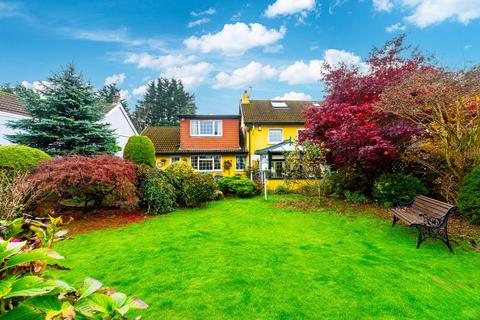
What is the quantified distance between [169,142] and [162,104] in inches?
1201

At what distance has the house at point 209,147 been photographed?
19812 mm

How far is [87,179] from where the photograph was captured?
763 centimetres

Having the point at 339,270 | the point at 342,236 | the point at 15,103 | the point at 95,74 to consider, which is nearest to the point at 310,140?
the point at 342,236

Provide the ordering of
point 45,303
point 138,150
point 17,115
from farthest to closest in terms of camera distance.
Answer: point 17,115, point 138,150, point 45,303

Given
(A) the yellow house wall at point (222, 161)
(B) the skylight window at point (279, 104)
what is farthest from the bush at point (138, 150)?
(B) the skylight window at point (279, 104)

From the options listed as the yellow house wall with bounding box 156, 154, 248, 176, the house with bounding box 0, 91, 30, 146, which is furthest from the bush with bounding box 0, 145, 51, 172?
the yellow house wall with bounding box 156, 154, 248, 176

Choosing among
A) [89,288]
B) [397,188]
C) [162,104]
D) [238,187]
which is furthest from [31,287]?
[162,104]

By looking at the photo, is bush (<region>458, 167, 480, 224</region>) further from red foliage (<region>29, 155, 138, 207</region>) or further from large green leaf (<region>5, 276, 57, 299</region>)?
red foliage (<region>29, 155, 138, 207</region>)

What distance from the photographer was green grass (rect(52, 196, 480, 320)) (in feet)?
10.6

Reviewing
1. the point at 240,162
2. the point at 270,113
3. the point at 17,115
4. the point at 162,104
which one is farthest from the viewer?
the point at 162,104

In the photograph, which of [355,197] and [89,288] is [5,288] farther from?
[355,197]

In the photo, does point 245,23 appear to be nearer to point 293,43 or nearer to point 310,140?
point 293,43

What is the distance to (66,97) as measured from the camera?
1141 centimetres

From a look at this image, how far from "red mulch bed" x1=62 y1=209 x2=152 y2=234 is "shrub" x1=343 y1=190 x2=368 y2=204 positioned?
321 inches
